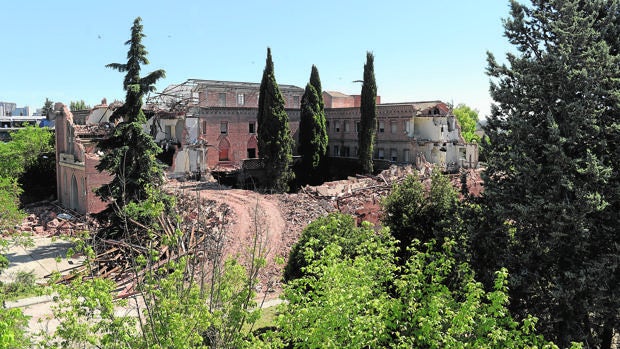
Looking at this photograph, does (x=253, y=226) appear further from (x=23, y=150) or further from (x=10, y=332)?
(x=23, y=150)

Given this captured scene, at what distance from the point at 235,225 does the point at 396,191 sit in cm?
1093

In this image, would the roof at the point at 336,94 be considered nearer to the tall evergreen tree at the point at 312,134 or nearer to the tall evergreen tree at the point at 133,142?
the tall evergreen tree at the point at 312,134

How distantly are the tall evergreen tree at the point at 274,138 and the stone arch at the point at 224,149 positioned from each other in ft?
29.6

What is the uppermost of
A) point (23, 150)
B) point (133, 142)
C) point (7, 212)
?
point (133, 142)

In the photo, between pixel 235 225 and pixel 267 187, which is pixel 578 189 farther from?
pixel 267 187

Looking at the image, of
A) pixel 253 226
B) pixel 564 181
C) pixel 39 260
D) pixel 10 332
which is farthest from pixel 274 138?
pixel 10 332

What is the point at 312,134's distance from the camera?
4428 centimetres

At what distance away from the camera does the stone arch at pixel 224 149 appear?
46844mm

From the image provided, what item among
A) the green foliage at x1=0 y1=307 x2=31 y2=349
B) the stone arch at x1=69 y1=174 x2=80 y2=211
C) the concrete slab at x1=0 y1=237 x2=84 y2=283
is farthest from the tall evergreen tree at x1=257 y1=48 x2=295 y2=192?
the green foliage at x1=0 y1=307 x2=31 y2=349

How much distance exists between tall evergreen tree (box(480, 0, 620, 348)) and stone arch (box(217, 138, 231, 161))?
36.7 metres

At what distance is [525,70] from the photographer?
42.3 ft

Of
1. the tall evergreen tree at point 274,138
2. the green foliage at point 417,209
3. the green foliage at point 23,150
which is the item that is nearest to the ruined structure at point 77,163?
the green foliage at point 23,150

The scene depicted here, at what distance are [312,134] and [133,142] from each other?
22.9 meters

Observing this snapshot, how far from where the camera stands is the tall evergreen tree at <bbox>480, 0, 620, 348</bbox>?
1130 cm
